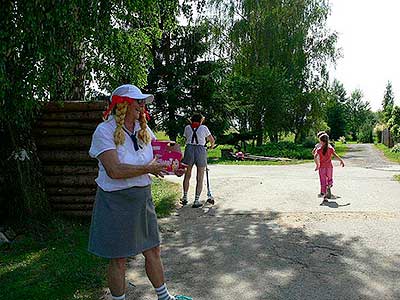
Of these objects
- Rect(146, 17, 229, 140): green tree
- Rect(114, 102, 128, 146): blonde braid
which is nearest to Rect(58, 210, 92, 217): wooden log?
Rect(114, 102, 128, 146): blonde braid

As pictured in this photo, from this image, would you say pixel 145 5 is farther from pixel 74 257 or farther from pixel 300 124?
pixel 300 124

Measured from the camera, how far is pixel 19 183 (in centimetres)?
664

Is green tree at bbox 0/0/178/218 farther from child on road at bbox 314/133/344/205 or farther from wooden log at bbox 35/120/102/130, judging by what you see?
child on road at bbox 314/133/344/205

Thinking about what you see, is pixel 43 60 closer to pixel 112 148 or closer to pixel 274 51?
pixel 112 148

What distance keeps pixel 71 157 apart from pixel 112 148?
158 inches

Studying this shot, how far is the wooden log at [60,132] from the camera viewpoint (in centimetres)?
734

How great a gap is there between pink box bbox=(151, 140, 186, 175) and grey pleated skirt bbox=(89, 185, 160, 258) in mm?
363

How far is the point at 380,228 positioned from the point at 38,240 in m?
4.92

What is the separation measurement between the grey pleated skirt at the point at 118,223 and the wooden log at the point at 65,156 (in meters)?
3.74

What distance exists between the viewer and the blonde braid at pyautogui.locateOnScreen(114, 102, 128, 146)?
11.7ft

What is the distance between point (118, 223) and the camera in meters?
3.61

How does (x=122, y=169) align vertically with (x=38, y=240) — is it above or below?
above

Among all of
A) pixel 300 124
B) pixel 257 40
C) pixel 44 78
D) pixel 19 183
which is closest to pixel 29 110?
pixel 44 78

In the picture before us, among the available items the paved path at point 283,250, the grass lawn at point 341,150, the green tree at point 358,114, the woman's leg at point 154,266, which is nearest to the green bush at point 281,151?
the grass lawn at point 341,150
